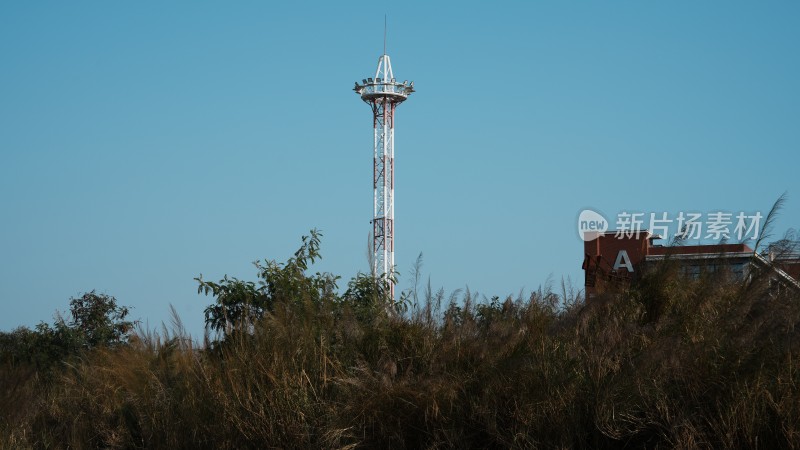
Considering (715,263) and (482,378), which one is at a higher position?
(715,263)

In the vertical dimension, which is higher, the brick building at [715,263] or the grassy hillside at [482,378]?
the brick building at [715,263]

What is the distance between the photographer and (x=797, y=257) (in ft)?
24.3

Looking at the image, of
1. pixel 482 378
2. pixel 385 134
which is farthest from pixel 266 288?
pixel 385 134

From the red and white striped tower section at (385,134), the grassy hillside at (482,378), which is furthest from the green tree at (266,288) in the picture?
the red and white striped tower section at (385,134)

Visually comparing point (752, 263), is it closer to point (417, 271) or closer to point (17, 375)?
point (417, 271)

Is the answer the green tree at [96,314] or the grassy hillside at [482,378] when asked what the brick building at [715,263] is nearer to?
the grassy hillside at [482,378]

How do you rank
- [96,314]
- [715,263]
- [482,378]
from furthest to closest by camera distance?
1. [96,314]
2. [715,263]
3. [482,378]

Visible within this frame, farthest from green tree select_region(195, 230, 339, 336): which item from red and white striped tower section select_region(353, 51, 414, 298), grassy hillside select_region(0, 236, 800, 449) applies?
red and white striped tower section select_region(353, 51, 414, 298)

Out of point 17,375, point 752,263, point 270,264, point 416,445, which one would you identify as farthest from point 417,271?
point 17,375

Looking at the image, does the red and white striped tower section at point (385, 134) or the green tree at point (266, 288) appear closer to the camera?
the green tree at point (266, 288)

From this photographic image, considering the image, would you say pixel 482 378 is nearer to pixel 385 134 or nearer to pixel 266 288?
pixel 266 288

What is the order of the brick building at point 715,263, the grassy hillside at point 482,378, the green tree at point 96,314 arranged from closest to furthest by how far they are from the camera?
the grassy hillside at point 482,378, the brick building at point 715,263, the green tree at point 96,314

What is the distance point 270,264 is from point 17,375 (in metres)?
2.76

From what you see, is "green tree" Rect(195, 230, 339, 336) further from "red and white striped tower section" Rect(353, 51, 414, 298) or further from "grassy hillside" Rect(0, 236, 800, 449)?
"red and white striped tower section" Rect(353, 51, 414, 298)
